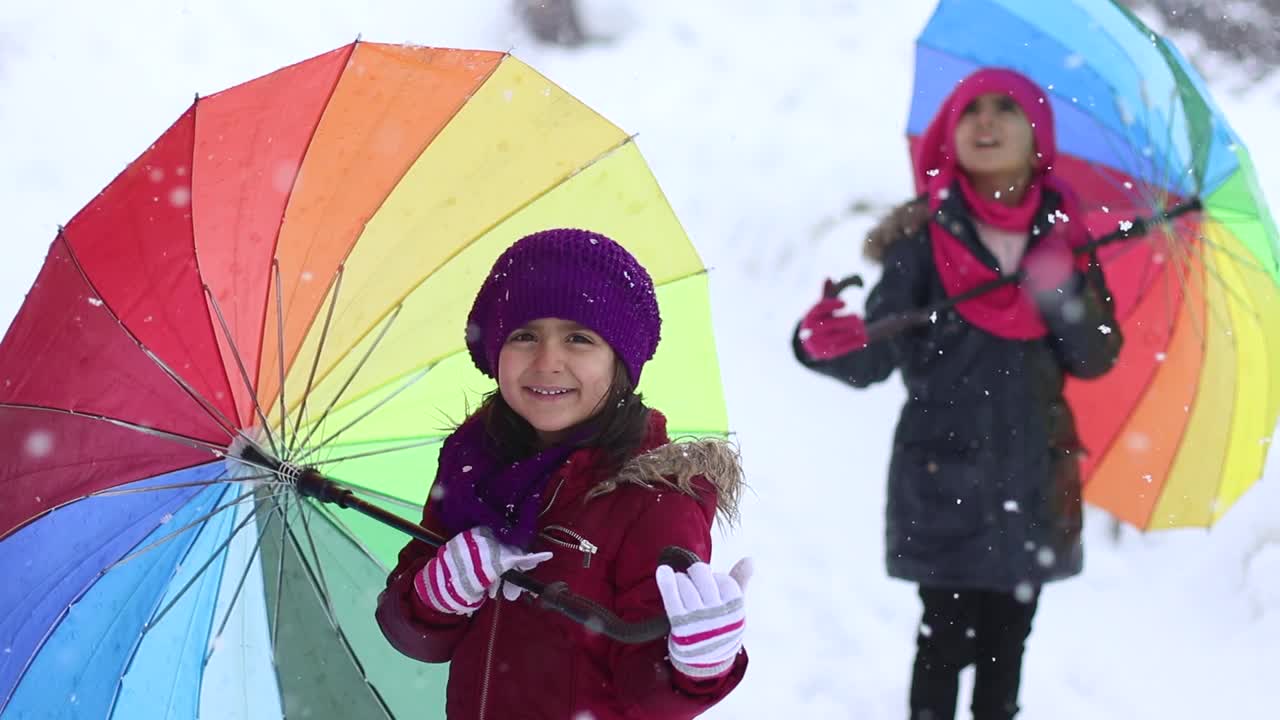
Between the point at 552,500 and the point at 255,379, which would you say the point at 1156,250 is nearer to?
the point at 552,500

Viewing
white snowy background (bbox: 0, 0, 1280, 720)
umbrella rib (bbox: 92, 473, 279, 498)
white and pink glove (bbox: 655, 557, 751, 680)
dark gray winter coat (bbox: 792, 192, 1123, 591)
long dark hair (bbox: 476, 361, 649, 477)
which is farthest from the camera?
white snowy background (bbox: 0, 0, 1280, 720)

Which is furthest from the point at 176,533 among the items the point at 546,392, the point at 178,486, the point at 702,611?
the point at 702,611

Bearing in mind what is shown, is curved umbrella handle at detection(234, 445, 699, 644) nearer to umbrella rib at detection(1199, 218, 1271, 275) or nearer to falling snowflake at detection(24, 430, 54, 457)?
falling snowflake at detection(24, 430, 54, 457)

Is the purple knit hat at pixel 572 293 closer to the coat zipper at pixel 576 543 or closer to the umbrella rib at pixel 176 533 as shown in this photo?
the coat zipper at pixel 576 543

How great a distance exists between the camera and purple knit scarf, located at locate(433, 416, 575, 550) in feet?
5.74

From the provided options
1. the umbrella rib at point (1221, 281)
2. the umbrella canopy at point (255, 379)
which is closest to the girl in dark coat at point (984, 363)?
the umbrella rib at point (1221, 281)

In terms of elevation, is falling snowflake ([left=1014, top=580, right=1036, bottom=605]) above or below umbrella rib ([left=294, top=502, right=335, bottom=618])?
below

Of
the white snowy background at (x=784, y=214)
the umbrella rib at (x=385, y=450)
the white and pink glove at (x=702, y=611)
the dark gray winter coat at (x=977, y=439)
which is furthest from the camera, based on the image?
the white snowy background at (x=784, y=214)

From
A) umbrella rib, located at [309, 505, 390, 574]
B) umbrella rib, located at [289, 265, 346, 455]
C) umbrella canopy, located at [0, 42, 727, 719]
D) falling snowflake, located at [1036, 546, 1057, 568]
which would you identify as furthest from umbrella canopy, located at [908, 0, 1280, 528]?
umbrella rib, located at [309, 505, 390, 574]

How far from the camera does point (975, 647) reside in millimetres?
2742

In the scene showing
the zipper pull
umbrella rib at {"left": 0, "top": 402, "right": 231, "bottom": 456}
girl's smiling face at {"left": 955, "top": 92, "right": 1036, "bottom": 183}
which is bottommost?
the zipper pull

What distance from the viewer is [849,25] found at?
16.0ft

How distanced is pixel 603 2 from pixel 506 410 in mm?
3566

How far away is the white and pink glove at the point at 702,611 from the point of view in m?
1.52
